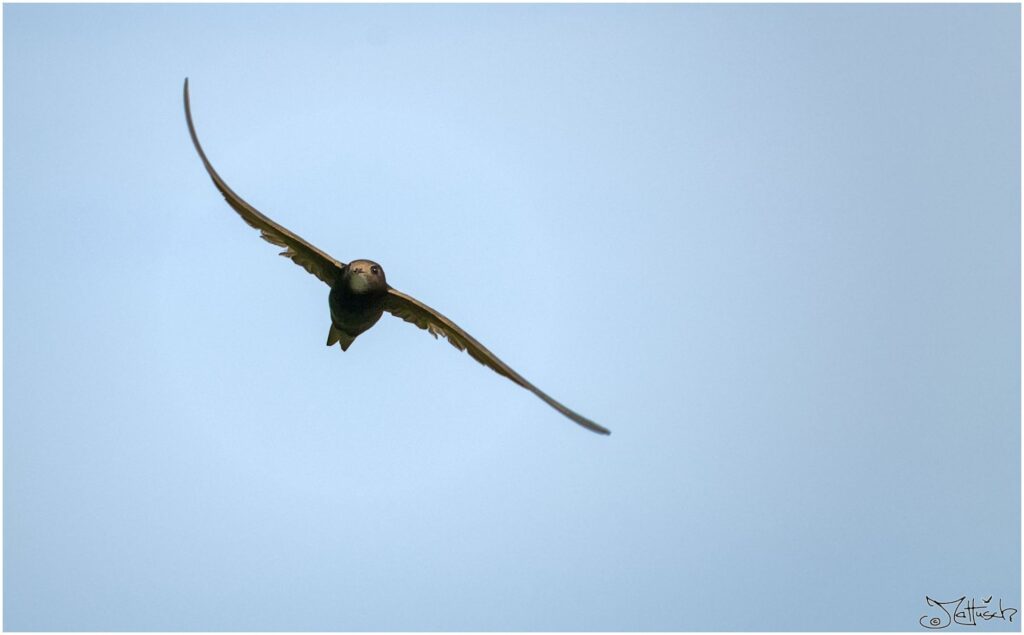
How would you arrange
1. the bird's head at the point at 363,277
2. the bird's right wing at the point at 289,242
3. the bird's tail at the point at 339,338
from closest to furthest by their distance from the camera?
the bird's right wing at the point at 289,242 < the bird's head at the point at 363,277 < the bird's tail at the point at 339,338

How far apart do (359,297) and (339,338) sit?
6.05ft

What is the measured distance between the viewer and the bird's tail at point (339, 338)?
19.7 metres

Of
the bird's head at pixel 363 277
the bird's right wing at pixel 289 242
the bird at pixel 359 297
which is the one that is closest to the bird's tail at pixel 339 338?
the bird at pixel 359 297

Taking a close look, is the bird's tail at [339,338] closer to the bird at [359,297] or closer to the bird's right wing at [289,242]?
the bird at [359,297]

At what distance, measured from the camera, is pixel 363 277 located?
18156mm

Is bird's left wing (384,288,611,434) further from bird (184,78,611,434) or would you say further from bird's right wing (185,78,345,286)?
bird's right wing (185,78,345,286)

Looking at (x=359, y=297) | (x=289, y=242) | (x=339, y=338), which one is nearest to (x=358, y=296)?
(x=359, y=297)

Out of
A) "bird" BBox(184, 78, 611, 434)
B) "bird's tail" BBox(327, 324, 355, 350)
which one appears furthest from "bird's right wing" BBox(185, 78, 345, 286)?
"bird's tail" BBox(327, 324, 355, 350)

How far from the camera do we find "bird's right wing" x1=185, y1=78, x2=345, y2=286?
17.6m

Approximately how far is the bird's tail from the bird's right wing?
0.89 meters

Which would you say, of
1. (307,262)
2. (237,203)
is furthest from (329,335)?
→ (237,203)

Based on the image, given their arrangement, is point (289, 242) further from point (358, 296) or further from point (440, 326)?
point (440, 326)

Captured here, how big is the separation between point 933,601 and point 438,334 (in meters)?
8.92

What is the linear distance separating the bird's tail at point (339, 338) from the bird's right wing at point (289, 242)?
893 millimetres
